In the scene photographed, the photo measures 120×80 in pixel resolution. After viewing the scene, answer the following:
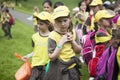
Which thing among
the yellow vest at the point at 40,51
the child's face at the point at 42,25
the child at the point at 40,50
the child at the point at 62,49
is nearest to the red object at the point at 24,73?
→ the child at the point at 40,50

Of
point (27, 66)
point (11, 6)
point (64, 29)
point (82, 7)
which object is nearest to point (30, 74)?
point (27, 66)

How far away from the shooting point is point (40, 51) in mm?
5785

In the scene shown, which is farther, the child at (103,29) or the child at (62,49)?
the child at (103,29)

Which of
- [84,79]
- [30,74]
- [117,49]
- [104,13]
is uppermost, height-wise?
[104,13]

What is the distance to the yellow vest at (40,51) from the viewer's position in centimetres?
577

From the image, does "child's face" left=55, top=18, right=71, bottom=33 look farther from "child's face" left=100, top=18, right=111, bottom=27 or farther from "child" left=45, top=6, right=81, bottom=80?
"child's face" left=100, top=18, right=111, bottom=27

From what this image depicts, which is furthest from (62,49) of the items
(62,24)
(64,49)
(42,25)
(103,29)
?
(103,29)

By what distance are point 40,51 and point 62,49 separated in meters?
0.92

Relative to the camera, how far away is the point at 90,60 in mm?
5895

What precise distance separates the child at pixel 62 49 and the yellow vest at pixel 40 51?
76cm

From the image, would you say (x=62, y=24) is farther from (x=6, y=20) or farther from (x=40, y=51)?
(x=6, y=20)

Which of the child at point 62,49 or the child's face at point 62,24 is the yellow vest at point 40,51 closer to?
the child at point 62,49

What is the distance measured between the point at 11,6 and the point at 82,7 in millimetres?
24128

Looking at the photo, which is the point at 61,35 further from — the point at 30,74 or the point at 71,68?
the point at 30,74
